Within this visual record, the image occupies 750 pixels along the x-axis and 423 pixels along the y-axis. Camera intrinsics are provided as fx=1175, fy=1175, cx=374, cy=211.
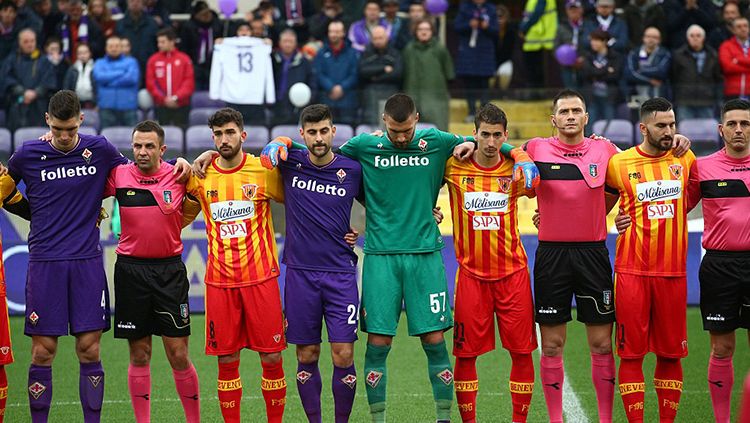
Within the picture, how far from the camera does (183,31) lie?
1720 centimetres

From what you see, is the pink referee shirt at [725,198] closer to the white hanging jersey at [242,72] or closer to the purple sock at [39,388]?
the purple sock at [39,388]

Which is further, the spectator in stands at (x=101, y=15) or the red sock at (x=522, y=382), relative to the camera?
the spectator in stands at (x=101, y=15)

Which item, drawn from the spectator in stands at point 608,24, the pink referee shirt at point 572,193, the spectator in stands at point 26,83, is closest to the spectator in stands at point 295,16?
the spectator in stands at point 26,83

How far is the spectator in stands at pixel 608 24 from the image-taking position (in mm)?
16953

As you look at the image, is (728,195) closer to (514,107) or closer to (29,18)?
(514,107)

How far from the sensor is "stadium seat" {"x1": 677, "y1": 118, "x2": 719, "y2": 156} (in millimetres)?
15047

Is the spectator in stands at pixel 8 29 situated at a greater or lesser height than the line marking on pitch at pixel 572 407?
greater

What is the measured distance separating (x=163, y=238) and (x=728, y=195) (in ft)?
13.5

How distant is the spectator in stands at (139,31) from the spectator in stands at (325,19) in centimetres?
229

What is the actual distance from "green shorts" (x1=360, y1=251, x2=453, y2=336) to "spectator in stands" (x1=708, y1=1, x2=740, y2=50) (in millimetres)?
10398

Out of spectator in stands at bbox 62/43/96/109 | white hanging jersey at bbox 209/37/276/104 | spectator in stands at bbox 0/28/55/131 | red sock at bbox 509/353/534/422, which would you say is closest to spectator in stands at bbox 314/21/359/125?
white hanging jersey at bbox 209/37/276/104

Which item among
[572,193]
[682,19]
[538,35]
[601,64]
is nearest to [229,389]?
[572,193]

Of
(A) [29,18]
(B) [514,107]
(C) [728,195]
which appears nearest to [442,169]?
(C) [728,195]

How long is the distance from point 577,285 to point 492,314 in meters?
0.65
